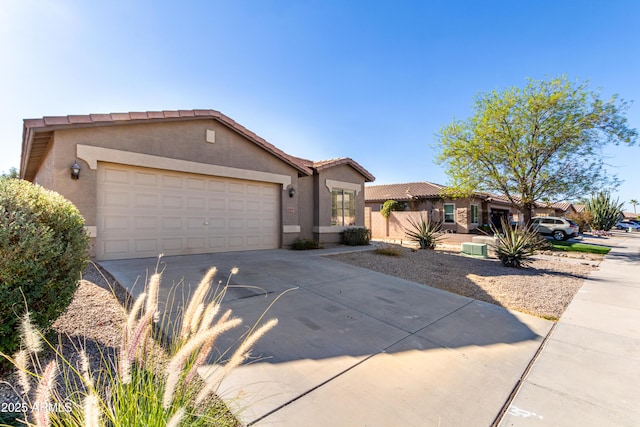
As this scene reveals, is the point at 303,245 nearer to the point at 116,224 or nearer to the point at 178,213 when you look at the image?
the point at 178,213

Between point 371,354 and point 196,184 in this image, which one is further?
point 196,184

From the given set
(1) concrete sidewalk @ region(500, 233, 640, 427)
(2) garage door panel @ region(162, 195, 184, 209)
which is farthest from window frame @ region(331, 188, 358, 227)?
(1) concrete sidewalk @ region(500, 233, 640, 427)

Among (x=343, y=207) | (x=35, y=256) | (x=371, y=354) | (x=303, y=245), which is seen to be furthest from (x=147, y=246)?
(x=343, y=207)

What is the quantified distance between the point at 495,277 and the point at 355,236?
6.27 metres

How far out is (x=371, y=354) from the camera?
353cm

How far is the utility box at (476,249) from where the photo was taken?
12.8 m

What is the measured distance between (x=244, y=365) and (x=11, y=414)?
1.78 metres

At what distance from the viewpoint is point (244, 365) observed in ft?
10.2

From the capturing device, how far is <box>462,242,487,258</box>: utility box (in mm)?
12750

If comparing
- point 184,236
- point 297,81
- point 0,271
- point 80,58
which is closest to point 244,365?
point 0,271

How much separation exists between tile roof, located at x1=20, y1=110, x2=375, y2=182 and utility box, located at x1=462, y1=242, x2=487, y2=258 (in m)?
8.26

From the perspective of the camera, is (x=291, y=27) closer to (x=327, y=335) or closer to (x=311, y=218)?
(x=311, y=218)

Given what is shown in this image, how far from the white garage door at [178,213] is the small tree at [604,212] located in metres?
39.0

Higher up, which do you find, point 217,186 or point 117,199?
point 217,186
